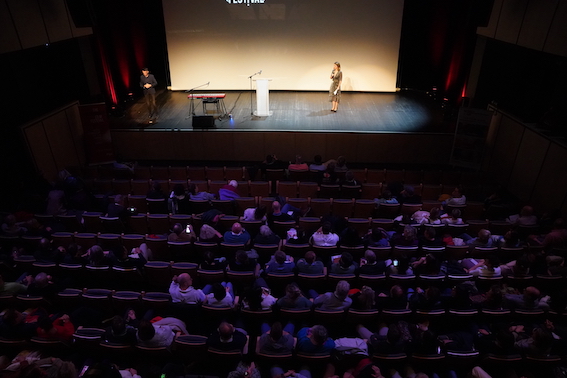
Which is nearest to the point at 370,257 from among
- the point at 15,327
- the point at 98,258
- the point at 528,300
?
the point at 528,300

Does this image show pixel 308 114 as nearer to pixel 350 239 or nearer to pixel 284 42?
pixel 284 42

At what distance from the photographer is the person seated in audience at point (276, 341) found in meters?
3.82

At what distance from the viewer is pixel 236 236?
5516 mm

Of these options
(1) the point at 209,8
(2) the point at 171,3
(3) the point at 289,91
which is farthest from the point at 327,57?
(2) the point at 171,3

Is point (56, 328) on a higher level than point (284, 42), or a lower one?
lower

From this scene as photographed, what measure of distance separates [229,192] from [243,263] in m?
2.23

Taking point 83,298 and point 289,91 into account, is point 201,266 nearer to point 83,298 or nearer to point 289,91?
point 83,298

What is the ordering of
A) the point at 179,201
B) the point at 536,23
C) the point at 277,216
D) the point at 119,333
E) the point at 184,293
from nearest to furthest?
the point at 119,333 < the point at 184,293 < the point at 277,216 < the point at 179,201 < the point at 536,23

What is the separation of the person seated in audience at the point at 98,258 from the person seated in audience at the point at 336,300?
2744 millimetres

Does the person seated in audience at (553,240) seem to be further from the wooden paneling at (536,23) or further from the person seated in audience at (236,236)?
the person seated in audience at (236,236)

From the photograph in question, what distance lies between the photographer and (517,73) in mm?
9367

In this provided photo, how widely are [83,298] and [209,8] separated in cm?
1036

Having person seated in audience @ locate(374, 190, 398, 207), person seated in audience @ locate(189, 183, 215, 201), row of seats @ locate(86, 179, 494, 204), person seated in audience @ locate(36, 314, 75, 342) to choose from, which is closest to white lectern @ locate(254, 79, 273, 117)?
row of seats @ locate(86, 179, 494, 204)

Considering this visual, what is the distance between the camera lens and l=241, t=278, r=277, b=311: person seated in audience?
4.31 m
